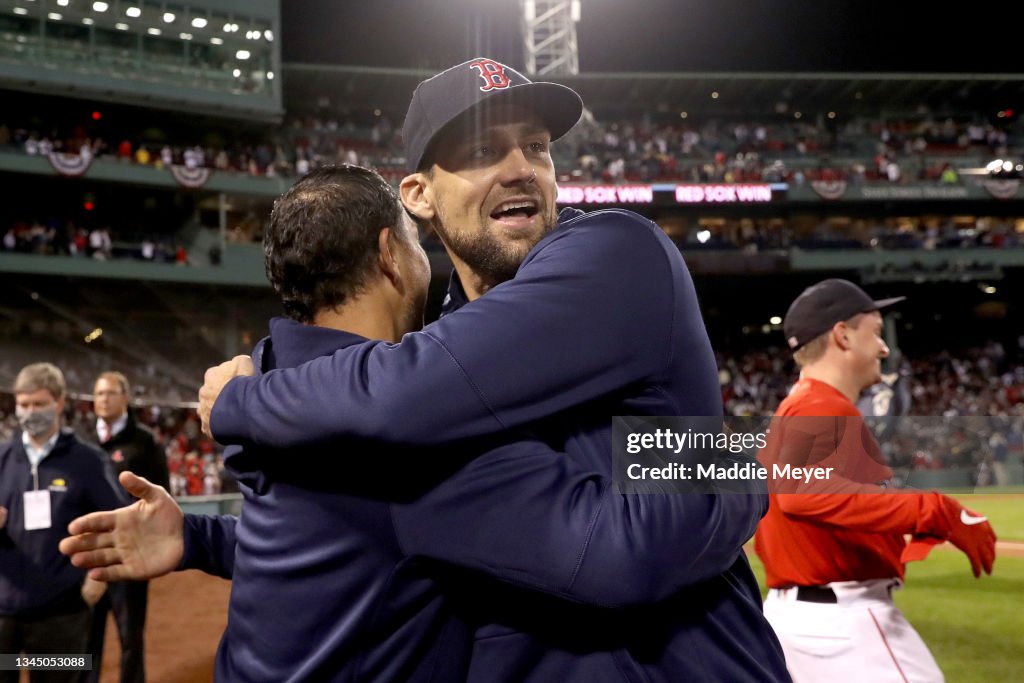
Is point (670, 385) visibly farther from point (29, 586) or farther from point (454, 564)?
point (29, 586)

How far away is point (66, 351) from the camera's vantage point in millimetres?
22266

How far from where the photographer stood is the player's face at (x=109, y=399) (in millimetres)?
6094

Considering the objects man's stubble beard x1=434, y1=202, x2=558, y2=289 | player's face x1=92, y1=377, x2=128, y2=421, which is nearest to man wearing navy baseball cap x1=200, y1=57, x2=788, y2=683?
man's stubble beard x1=434, y1=202, x2=558, y2=289

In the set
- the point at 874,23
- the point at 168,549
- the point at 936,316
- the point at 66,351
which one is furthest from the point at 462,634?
the point at 874,23

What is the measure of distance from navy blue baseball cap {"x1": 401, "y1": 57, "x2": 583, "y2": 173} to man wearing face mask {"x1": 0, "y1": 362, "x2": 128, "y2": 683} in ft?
13.1

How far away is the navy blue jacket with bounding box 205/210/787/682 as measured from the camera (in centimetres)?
131

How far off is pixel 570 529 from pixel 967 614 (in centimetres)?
781

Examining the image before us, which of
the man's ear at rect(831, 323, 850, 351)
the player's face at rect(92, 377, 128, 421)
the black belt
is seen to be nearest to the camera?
the black belt

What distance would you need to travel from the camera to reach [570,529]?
4.26 feet

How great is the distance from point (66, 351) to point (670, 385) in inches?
943

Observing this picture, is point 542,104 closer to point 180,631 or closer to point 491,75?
point 491,75

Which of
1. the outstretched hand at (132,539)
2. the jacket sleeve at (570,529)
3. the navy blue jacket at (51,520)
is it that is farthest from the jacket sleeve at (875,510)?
the navy blue jacket at (51,520)

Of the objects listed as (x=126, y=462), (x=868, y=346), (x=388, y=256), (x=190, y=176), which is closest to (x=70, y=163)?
(x=190, y=176)

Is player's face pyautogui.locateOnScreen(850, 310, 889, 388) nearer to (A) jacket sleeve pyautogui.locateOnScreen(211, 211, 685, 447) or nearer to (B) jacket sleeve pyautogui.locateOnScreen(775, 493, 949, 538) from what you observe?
(B) jacket sleeve pyautogui.locateOnScreen(775, 493, 949, 538)
